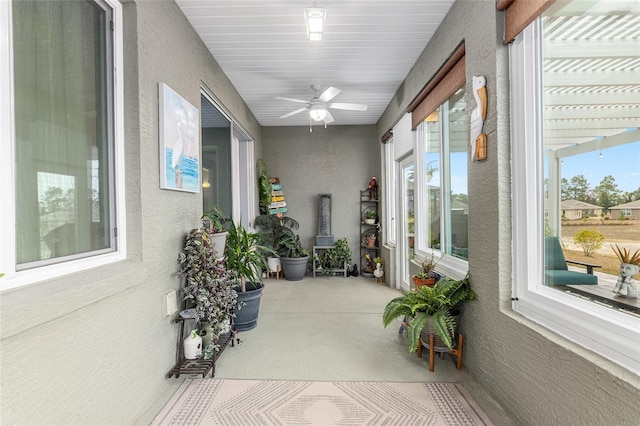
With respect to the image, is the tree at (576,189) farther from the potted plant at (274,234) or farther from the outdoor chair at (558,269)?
the potted plant at (274,234)

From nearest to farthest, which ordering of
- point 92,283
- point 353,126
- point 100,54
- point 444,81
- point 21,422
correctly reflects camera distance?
point 21,422 < point 92,283 < point 100,54 < point 444,81 < point 353,126

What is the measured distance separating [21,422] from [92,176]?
1033mm

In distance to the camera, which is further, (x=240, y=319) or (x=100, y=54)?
(x=240, y=319)

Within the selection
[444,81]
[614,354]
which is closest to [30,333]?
[614,354]

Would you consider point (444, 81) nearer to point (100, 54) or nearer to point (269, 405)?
point (100, 54)

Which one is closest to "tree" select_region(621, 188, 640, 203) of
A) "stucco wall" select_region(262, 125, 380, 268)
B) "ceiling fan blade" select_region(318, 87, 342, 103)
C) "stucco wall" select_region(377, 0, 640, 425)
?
"stucco wall" select_region(377, 0, 640, 425)

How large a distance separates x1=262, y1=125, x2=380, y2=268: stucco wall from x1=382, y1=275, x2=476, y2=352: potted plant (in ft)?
11.1

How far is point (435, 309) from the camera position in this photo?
2.11 meters

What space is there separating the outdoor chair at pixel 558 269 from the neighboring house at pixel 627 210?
259 millimetres

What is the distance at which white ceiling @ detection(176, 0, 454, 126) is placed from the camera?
7.41 ft

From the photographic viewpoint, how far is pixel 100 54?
5.24 feet

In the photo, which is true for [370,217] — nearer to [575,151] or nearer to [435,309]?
[435,309]

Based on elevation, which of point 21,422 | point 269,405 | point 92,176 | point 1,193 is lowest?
point 269,405

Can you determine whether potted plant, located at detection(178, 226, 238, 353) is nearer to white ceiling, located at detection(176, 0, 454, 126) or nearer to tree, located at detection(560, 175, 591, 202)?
white ceiling, located at detection(176, 0, 454, 126)
